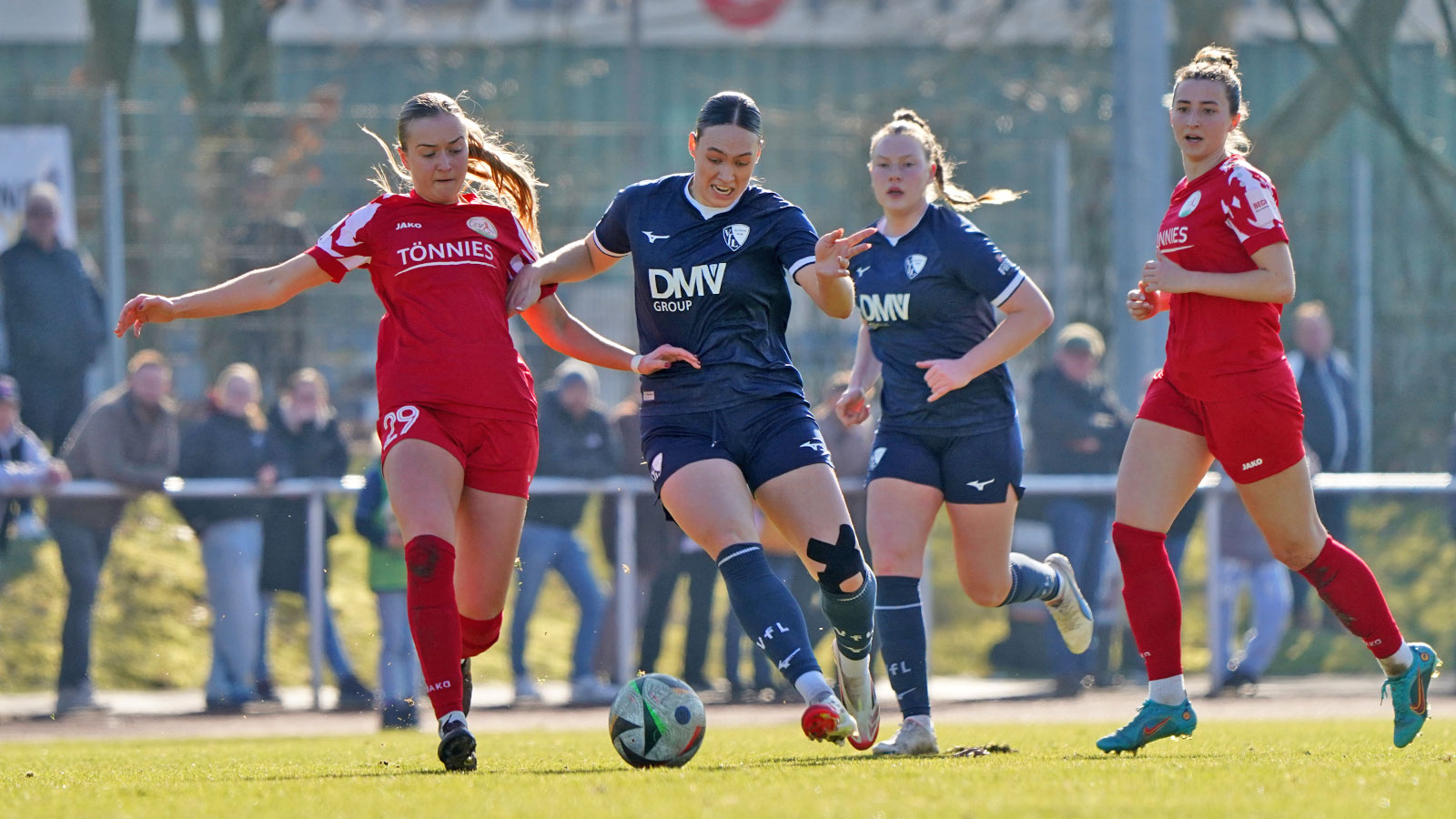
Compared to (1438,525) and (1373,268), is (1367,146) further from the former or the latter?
(1438,525)

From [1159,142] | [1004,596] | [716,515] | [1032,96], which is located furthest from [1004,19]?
[716,515]

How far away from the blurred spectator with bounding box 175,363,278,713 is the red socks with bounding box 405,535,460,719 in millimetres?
5726

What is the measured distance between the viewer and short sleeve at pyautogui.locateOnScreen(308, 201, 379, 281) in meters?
6.34

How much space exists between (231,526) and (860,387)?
18.9 feet

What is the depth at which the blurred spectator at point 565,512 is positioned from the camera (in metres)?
11.7

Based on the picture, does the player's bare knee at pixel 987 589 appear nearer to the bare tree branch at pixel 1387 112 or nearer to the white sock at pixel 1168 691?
the white sock at pixel 1168 691

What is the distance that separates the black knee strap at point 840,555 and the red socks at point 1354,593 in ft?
5.44

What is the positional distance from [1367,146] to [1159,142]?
16.4ft

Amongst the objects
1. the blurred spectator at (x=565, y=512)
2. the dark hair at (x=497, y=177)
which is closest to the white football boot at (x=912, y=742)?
the dark hair at (x=497, y=177)

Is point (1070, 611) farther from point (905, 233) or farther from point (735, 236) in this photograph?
point (735, 236)

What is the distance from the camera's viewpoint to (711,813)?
4602 millimetres

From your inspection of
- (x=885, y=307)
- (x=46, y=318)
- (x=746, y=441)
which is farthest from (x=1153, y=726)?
(x=46, y=318)

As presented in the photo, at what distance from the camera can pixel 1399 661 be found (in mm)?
6523

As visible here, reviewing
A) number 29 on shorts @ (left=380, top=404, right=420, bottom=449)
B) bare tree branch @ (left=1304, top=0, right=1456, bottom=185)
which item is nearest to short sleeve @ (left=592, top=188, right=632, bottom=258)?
number 29 on shorts @ (left=380, top=404, right=420, bottom=449)
